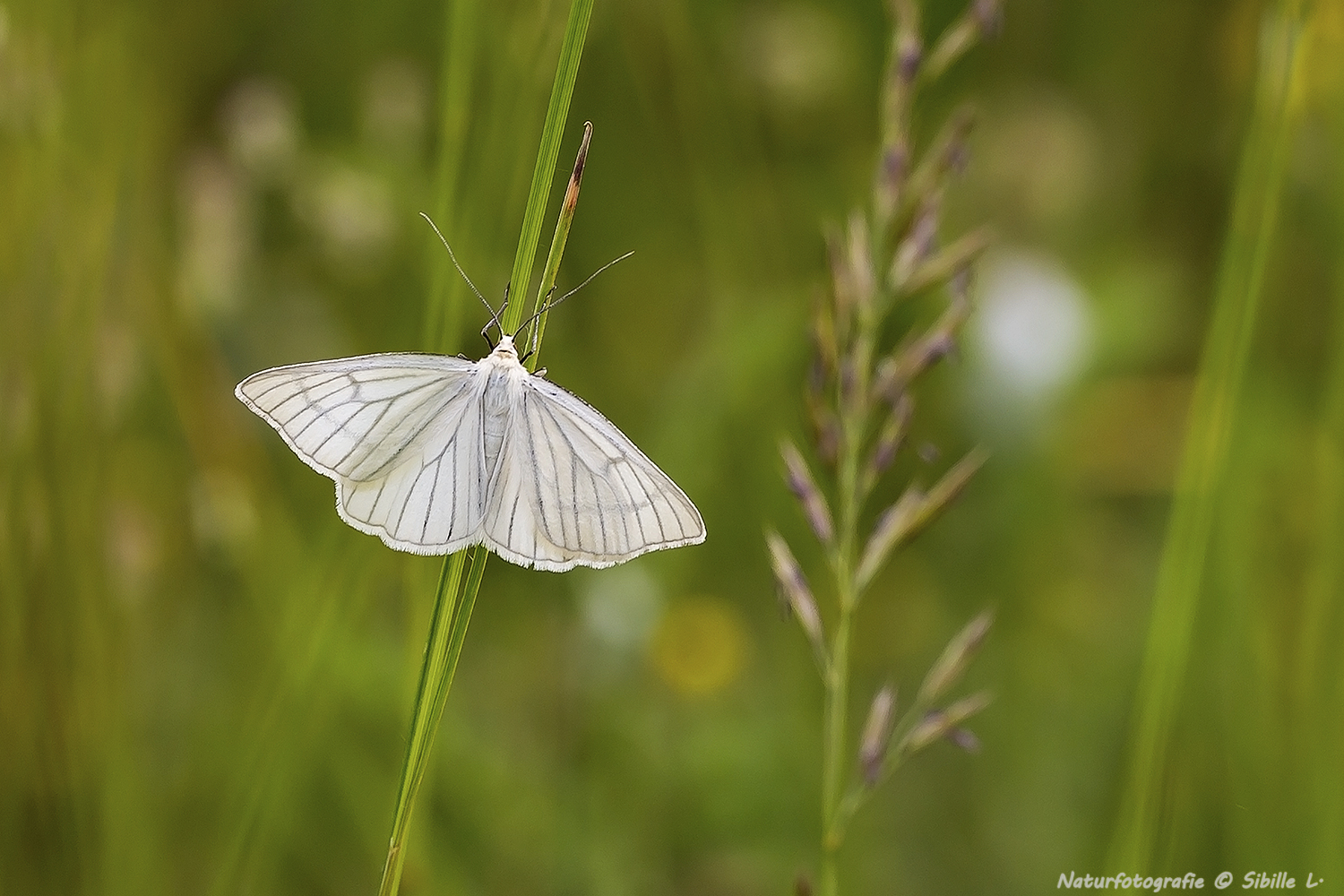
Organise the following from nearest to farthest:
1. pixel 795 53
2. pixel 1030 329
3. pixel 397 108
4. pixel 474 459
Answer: pixel 474 459 < pixel 397 108 < pixel 1030 329 < pixel 795 53

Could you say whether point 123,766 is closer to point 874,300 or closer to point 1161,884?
point 874,300

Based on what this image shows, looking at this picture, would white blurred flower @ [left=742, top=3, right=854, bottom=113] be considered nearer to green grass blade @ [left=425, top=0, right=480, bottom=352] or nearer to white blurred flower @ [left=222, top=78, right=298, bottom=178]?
white blurred flower @ [left=222, top=78, right=298, bottom=178]

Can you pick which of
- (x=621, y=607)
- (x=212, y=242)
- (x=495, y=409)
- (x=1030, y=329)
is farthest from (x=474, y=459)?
(x=1030, y=329)

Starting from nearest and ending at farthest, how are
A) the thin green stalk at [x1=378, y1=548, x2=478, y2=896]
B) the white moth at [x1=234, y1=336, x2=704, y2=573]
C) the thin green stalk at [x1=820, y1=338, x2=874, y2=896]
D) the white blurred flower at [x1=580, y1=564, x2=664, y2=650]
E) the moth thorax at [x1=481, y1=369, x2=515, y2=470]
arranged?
the thin green stalk at [x1=378, y1=548, x2=478, y2=896] → the thin green stalk at [x1=820, y1=338, x2=874, y2=896] → the white moth at [x1=234, y1=336, x2=704, y2=573] → the moth thorax at [x1=481, y1=369, x2=515, y2=470] → the white blurred flower at [x1=580, y1=564, x2=664, y2=650]

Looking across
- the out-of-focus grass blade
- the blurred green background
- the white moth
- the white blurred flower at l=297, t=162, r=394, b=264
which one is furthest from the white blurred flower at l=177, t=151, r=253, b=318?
the out-of-focus grass blade

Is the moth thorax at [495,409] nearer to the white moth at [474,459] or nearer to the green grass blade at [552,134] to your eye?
the white moth at [474,459]

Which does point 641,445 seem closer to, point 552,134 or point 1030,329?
point 1030,329

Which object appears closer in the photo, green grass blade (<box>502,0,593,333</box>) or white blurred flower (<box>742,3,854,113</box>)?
green grass blade (<box>502,0,593,333</box>)
